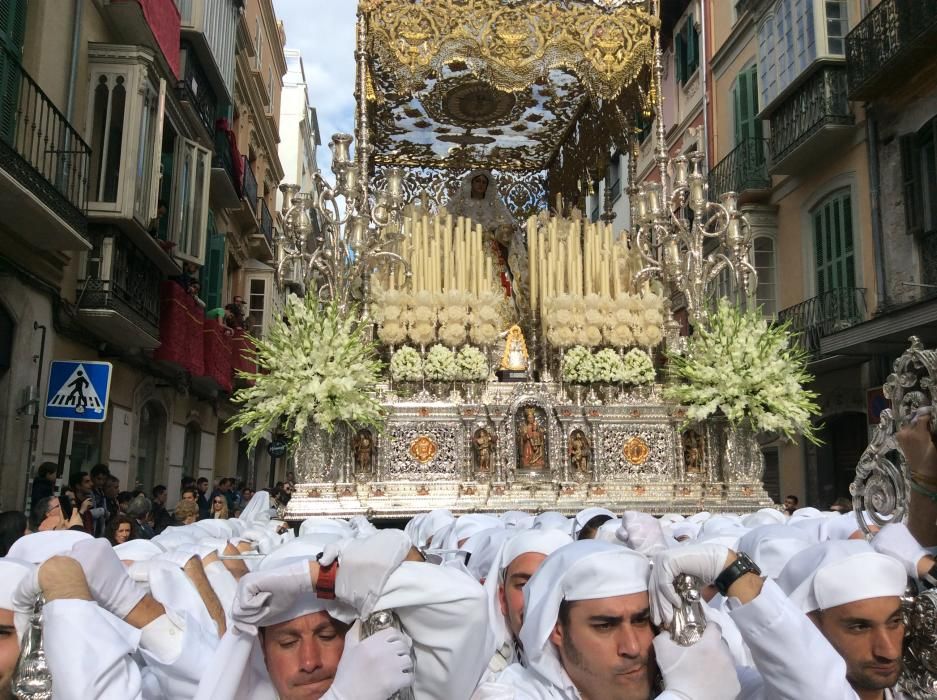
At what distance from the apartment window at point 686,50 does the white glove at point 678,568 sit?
20.7 meters

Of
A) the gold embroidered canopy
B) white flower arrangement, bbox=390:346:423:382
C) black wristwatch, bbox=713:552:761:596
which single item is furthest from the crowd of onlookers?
the gold embroidered canopy

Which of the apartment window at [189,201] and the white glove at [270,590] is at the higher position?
the apartment window at [189,201]

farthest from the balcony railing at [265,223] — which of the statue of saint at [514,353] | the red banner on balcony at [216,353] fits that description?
the statue of saint at [514,353]

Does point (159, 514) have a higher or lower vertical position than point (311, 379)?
lower

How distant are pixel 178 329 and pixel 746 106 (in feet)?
38.8

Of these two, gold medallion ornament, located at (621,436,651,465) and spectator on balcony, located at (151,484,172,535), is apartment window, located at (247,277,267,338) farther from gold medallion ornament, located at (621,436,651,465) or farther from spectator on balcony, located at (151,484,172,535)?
gold medallion ornament, located at (621,436,651,465)

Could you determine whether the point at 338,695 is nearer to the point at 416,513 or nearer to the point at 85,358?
the point at 416,513

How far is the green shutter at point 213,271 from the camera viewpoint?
18328mm

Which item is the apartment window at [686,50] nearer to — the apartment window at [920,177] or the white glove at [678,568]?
the apartment window at [920,177]

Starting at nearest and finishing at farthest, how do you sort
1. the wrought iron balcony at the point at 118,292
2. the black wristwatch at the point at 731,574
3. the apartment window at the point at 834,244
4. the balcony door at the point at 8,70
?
1. the black wristwatch at the point at 731,574
2. the balcony door at the point at 8,70
3. the wrought iron balcony at the point at 118,292
4. the apartment window at the point at 834,244

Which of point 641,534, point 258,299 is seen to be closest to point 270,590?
point 641,534

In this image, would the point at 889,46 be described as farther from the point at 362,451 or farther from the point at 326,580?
Result: the point at 326,580

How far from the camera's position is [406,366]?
29.1 feet

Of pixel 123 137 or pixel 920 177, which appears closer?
pixel 123 137
